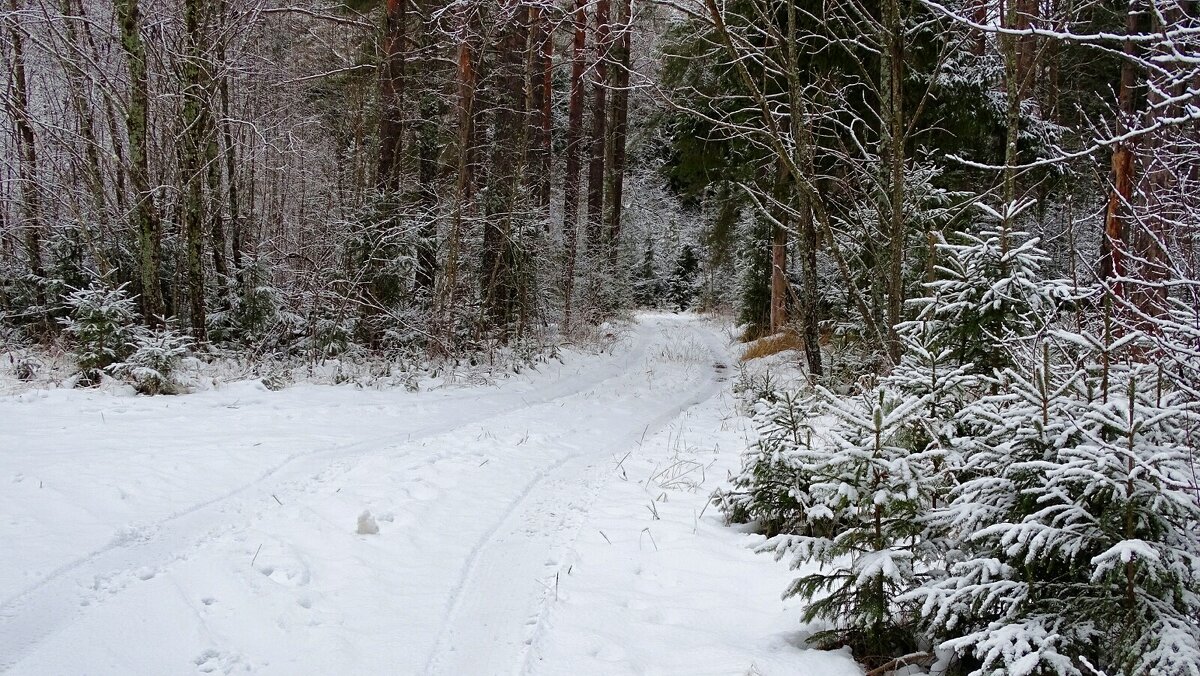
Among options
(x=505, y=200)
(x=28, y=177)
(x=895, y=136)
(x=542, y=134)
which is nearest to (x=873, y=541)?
(x=895, y=136)

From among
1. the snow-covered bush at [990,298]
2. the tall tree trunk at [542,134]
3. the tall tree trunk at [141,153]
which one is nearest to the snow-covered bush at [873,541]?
the snow-covered bush at [990,298]

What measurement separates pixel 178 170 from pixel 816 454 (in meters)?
10.6

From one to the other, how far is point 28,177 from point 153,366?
281 inches

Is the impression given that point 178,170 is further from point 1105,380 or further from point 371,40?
point 1105,380

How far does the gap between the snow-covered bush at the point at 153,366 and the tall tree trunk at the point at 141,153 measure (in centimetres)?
103

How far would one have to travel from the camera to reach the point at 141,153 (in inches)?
360

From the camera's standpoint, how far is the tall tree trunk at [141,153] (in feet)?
28.8

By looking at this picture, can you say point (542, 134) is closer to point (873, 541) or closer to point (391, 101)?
point (391, 101)

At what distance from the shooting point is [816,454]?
3014mm

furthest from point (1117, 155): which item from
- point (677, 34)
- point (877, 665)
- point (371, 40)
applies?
point (371, 40)

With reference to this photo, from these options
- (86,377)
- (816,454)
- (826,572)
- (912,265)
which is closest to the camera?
(816,454)

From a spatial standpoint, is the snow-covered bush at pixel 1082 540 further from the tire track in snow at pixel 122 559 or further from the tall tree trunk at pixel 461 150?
the tall tree trunk at pixel 461 150

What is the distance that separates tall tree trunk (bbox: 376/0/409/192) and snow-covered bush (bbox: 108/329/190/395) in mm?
5335

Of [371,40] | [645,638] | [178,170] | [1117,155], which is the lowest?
[645,638]
